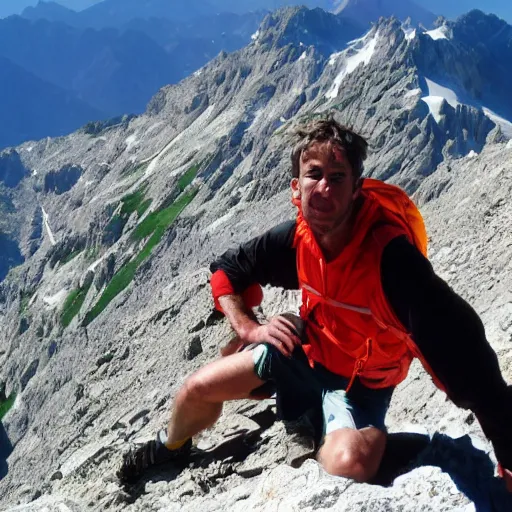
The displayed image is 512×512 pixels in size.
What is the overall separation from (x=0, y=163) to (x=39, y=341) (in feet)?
441

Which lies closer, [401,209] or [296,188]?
[401,209]

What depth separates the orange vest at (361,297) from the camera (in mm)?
4754

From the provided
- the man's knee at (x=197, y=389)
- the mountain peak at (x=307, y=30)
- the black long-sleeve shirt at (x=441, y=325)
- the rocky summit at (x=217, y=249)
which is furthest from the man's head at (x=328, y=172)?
the mountain peak at (x=307, y=30)

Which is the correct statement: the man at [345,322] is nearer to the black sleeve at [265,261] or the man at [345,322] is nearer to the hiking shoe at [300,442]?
the black sleeve at [265,261]

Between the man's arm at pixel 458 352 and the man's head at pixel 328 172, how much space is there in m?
0.96

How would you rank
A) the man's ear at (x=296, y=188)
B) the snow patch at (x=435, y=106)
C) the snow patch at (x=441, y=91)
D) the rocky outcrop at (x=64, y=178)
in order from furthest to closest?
the rocky outcrop at (x=64, y=178), the snow patch at (x=441, y=91), the snow patch at (x=435, y=106), the man's ear at (x=296, y=188)

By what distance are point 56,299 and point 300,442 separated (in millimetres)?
91678

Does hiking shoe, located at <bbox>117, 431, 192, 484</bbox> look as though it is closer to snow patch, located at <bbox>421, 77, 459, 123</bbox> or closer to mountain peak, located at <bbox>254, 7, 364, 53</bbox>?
snow patch, located at <bbox>421, 77, 459, 123</bbox>

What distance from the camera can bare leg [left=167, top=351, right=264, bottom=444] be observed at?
231 inches

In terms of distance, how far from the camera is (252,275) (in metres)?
6.25

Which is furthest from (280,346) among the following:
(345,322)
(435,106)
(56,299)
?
(56,299)

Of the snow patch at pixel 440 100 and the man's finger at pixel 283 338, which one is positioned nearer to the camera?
the man's finger at pixel 283 338

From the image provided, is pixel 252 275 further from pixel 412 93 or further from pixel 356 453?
pixel 412 93

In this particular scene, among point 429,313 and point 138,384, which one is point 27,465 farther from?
point 429,313
